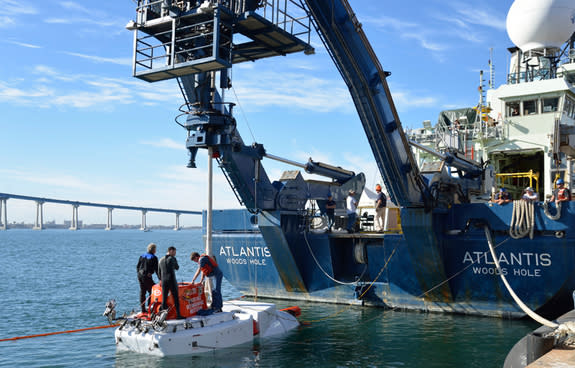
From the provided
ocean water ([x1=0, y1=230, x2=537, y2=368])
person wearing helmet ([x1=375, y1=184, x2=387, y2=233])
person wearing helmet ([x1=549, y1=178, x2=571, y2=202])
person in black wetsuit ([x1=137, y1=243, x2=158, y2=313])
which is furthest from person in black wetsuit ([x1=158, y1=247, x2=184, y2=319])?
person wearing helmet ([x1=549, y1=178, x2=571, y2=202])

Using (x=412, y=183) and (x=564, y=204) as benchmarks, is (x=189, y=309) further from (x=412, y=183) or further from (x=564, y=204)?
(x=564, y=204)

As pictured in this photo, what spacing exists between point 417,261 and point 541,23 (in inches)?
520

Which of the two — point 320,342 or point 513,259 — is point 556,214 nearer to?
point 513,259

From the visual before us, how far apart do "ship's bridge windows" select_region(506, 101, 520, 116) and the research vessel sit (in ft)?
0.18

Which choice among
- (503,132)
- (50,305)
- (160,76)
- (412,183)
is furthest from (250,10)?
(50,305)

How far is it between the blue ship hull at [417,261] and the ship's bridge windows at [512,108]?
7173 mm

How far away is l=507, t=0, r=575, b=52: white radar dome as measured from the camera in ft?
69.3

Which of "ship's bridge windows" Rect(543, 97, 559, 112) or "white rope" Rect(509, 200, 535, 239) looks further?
"ship's bridge windows" Rect(543, 97, 559, 112)

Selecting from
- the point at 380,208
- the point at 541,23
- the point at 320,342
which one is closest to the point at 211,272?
the point at 320,342

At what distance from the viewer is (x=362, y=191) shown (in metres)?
19.9

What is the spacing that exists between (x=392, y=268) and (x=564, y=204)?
5.00 metres

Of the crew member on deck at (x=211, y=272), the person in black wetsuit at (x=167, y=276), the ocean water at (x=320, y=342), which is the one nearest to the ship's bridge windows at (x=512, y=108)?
the ocean water at (x=320, y=342)

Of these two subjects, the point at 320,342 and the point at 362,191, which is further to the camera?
the point at 362,191

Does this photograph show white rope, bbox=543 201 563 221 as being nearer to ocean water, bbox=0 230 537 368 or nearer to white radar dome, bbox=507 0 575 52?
ocean water, bbox=0 230 537 368
